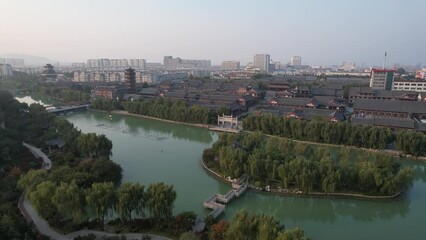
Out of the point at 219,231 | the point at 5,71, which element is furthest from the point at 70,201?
the point at 5,71

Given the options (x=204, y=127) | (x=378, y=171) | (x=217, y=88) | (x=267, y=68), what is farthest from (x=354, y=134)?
(x=267, y=68)

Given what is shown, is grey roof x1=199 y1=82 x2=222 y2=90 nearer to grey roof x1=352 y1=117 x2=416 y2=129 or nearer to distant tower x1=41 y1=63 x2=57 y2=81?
grey roof x1=352 y1=117 x2=416 y2=129

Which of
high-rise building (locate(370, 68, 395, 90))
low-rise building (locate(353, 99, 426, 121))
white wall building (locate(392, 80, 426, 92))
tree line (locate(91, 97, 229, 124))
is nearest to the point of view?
low-rise building (locate(353, 99, 426, 121))

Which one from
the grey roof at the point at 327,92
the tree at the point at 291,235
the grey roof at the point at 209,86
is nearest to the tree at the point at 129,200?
the tree at the point at 291,235

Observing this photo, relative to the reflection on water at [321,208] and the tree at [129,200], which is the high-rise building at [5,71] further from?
the reflection on water at [321,208]

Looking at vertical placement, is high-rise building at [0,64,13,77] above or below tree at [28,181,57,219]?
above

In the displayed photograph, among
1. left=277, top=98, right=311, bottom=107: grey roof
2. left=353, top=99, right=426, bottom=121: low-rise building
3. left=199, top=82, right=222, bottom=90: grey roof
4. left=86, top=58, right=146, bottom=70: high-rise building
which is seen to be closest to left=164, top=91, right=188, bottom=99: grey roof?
left=199, top=82, right=222, bottom=90: grey roof

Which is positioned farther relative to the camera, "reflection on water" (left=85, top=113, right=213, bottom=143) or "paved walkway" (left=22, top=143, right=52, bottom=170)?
"reflection on water" (left=85, top=113, right=213, bottom=143)
